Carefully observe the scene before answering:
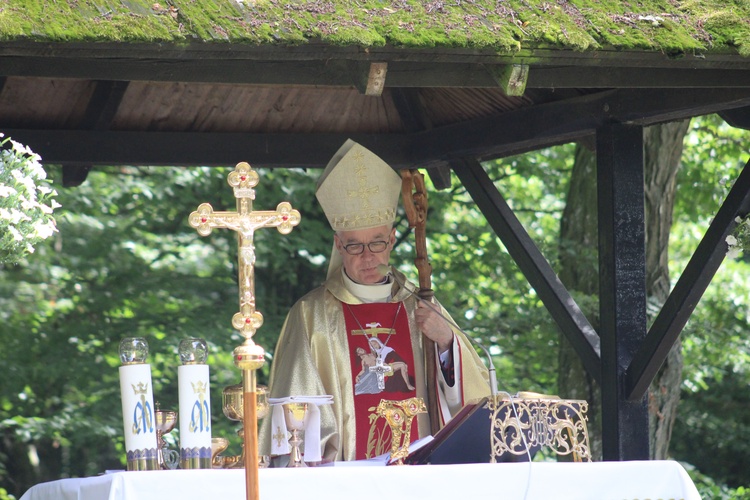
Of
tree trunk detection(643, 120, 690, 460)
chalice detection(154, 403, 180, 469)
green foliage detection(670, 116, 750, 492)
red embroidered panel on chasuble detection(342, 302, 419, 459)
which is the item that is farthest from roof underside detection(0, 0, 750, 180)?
green foliage detection(670, 116, 750, 492)

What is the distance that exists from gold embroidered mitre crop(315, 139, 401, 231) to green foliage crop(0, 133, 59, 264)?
202 centimetres

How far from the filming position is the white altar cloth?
4344mm

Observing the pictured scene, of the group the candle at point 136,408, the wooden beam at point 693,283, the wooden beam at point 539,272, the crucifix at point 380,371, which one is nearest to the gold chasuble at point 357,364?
the crucifix at point 380,371

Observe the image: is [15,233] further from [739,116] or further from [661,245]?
[661,245]

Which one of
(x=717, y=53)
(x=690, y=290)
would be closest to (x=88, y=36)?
(x=717, y=53)

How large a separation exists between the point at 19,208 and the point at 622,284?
2771 mm

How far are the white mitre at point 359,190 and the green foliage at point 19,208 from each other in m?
2.02

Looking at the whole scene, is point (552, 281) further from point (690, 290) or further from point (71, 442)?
point (71, 442)

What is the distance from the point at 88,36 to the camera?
446cm

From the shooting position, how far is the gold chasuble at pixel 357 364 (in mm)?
6105

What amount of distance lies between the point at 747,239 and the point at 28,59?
3056mm

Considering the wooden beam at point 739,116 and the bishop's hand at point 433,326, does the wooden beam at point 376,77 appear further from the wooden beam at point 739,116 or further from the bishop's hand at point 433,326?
the wooden beam at point 739,116

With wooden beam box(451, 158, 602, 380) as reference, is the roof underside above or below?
above

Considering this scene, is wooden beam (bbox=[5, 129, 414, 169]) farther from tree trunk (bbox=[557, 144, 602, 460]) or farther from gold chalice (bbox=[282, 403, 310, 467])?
tree trunk (bbox=[557, 144, 602, 460])
